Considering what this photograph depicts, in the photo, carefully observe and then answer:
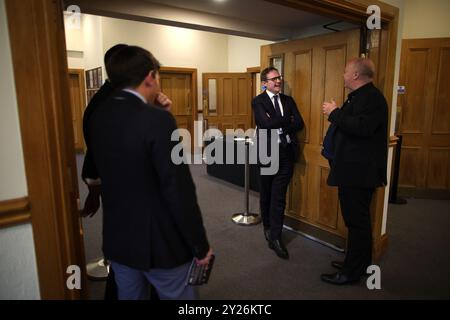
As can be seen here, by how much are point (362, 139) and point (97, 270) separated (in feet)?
7.18

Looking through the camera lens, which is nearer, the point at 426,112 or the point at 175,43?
the point at 426,112

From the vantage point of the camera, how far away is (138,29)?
6.39 metres

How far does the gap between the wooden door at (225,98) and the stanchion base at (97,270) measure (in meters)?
4.80

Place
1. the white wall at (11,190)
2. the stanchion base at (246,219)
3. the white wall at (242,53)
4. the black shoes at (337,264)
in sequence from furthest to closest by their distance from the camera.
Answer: the white wall at (242,53) < the stanchion base at (246,219) < the black shoes at (337,264) < the white wall at (11,190)

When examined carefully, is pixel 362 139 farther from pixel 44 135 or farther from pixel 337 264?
pixel 44 135

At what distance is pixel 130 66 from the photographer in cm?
114

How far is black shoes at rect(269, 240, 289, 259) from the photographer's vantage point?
2.74 m

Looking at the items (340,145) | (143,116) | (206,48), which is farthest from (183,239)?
(206,48)

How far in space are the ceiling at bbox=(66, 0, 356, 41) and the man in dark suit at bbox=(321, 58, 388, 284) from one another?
788 millimetres

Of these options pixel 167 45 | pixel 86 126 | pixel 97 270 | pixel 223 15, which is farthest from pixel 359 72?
pixel 167 45

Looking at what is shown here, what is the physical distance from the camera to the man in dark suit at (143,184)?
3.54 ft

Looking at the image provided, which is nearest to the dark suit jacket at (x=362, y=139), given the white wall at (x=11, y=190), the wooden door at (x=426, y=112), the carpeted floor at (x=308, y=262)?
the carpeted floor at (x=308, y=262)

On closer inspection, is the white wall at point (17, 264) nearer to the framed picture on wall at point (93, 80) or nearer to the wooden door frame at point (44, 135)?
the wooden door frame at point (44, 135)

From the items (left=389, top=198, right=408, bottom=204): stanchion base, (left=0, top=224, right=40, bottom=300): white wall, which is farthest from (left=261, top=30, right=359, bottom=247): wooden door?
(left=0, top=224, right=40, bottom=300): white wall
